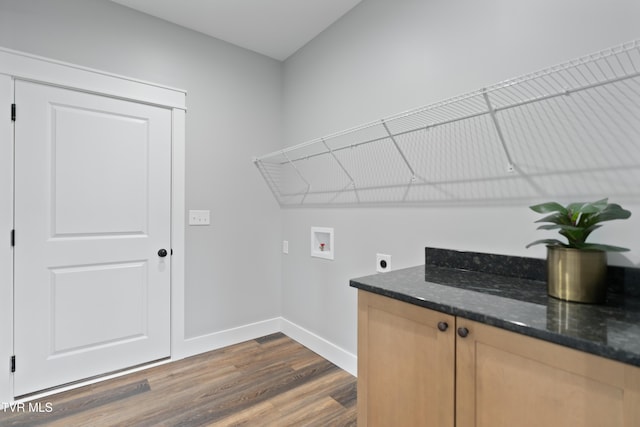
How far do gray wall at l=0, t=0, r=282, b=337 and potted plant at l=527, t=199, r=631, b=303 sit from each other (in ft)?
7.16

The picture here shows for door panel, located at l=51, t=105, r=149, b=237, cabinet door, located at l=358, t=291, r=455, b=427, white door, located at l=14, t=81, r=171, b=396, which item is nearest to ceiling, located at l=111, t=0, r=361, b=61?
white door, located at l=14, t=81, r=171, b=396

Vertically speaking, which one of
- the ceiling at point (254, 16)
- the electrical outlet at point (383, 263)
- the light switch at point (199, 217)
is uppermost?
the ceiling at point (254, 16)

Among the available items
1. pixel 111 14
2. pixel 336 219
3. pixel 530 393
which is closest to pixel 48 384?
pixel 336 219

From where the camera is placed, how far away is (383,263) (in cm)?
192

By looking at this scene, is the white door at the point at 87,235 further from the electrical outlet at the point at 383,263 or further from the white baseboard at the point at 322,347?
the electrical outlet at the point at 383,263

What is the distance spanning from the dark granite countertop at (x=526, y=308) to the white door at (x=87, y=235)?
1.73 m

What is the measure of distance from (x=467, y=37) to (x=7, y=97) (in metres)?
2.57

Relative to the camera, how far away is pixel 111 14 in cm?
206

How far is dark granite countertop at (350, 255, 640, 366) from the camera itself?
70cm

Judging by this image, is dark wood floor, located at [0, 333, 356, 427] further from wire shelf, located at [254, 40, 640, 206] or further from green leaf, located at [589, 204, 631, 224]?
green leaf, located at [589, 204, 631, 224]

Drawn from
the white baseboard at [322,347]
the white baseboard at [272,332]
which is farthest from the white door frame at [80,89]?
the white baseboard at [322,347]

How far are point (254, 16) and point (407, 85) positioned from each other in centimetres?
128

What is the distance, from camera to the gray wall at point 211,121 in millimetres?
1954

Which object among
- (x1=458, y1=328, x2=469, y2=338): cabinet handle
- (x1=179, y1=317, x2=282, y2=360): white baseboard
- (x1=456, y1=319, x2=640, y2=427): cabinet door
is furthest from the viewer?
(x1=179, y1=317, x2=282, y2=360): white baseboard
